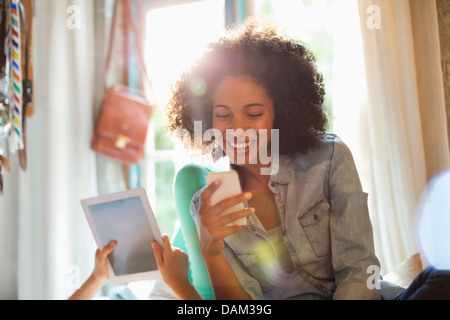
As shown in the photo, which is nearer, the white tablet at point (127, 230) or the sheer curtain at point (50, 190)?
the white tablet at point (127, 230)

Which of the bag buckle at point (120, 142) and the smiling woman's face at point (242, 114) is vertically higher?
the bag buckle at point (120, 142)

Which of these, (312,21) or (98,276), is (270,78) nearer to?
(312,21)

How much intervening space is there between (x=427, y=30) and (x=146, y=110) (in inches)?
33.4

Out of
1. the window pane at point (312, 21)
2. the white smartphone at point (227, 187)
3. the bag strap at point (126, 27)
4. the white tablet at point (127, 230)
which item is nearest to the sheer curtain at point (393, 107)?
the window pane at point (312, 21)

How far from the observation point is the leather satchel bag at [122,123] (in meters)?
1.28

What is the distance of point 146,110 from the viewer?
4.36ft

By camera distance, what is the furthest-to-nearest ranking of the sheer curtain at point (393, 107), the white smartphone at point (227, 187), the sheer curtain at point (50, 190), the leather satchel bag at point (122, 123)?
1. the leather satchel bag at point (122, 123)
2. the sheer curtain at point (50, 190)
3. the sheer curtain at point (393, 107)
4. the white smartphone at point (227, 187)

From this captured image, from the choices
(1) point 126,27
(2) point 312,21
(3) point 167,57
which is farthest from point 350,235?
(1) point 126,27

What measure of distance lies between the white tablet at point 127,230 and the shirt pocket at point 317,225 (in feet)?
0.85

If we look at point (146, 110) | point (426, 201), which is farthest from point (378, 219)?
point (146, 110)

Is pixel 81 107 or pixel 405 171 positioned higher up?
pixel 81 107

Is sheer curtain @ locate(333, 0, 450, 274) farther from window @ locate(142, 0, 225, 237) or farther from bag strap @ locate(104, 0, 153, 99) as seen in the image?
bag strap @ locate(104, 0, 153, 99)

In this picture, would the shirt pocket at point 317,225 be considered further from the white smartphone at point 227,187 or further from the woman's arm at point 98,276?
the woman's arm at point 98,276

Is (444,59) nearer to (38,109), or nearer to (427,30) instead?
(427,30)
